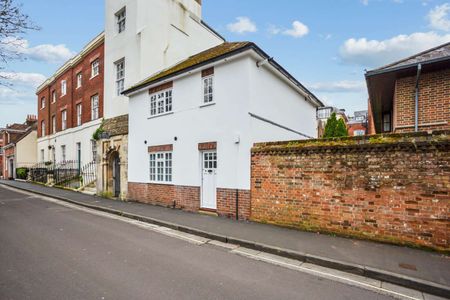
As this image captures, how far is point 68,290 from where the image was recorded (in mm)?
4074

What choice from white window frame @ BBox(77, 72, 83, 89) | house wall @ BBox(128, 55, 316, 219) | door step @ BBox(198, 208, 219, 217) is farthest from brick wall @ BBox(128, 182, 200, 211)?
white window frame @ BBox(77, 72, 83, 89)

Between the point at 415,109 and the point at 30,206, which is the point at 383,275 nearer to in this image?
the point at 415,109

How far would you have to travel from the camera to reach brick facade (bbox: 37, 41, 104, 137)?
62.9ft

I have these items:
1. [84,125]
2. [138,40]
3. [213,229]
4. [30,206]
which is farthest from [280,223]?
[84,125]

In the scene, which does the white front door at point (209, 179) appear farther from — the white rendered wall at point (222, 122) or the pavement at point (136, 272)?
the pavement at point (136, 272)

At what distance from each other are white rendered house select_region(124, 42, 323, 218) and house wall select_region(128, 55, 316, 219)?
0.03m

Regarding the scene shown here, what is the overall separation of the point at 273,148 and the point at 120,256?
5.24 m

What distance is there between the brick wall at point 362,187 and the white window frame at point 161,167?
14.5ft

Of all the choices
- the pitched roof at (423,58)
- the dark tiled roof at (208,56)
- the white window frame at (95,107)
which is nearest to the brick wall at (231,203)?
the dark tiled roof at (208,56)

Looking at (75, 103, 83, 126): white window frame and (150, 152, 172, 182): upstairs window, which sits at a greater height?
(75, 103, 83, 126): white window frame

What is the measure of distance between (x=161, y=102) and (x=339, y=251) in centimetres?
969

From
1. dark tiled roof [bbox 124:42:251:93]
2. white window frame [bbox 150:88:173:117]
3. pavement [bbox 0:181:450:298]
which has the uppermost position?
dark tiled roof [bbox 124:42:251:93]

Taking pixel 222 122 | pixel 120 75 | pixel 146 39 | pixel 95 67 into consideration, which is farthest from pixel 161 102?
pixel 95 67

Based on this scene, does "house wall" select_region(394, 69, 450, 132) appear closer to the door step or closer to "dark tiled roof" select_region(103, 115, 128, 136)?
the door step
